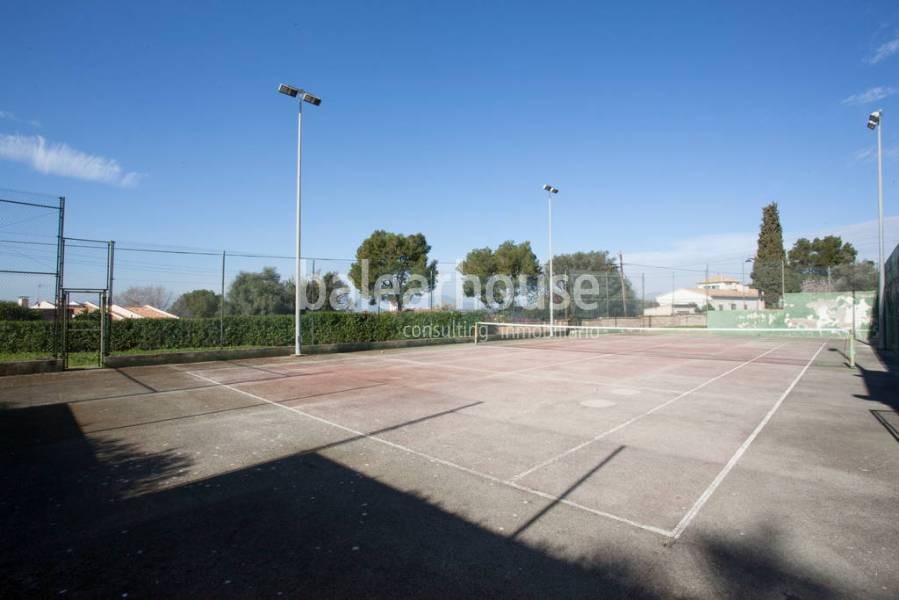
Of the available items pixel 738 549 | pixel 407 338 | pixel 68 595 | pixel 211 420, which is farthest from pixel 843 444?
pixel 407 338

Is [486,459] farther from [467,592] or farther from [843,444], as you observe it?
[843,444]

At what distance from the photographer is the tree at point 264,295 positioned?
25578 millimetres

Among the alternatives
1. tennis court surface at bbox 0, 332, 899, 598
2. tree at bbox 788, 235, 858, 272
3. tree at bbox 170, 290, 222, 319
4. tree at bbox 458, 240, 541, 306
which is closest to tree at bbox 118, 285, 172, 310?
tree at bbox 170, 290, 222, 319

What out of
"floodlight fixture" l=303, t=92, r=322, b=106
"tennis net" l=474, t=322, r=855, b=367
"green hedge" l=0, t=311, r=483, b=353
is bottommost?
"tennis net" l=474, t=322, r=855, b=367

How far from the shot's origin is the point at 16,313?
59.9 ft

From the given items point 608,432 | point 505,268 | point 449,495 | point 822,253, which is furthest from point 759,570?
point 822,253

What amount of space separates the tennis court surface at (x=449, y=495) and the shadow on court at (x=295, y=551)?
0.07ft

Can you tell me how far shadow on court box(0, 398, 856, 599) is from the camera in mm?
3434

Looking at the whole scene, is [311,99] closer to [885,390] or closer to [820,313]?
[885,390]

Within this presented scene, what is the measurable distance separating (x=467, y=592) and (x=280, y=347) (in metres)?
18.4

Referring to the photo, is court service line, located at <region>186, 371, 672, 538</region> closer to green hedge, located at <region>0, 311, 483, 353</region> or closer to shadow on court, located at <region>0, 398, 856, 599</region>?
shadow on court, located at <region>0, 398, 856, 599</region>

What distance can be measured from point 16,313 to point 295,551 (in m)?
21.3

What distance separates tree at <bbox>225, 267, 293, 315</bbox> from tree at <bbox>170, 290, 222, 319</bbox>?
14.9 feet

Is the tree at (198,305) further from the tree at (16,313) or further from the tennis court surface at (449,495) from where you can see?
the tennis court surface at (449,495)
